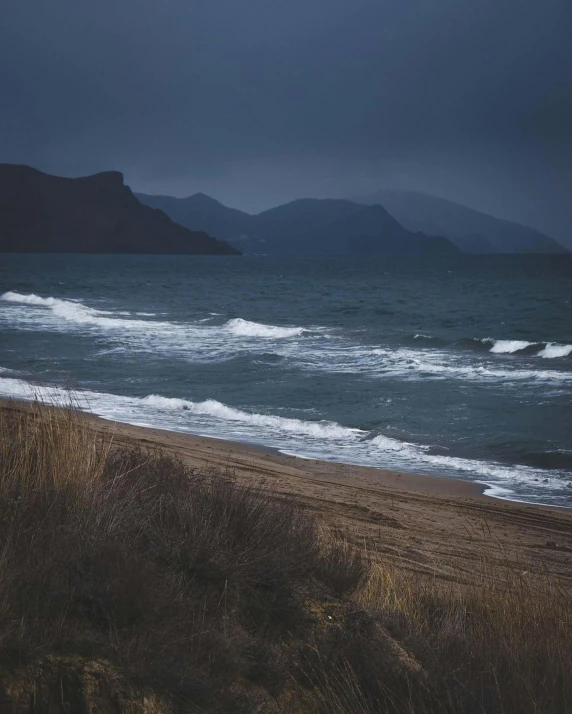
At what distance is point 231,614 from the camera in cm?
345

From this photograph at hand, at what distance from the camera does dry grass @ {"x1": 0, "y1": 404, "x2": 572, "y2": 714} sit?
9.87 ft

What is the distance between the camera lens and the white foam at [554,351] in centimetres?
2761

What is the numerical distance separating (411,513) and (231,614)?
559 centimetres

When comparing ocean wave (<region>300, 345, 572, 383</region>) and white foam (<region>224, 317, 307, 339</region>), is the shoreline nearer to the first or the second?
ocean wave (<region>300, 345, 572, 383</region>)

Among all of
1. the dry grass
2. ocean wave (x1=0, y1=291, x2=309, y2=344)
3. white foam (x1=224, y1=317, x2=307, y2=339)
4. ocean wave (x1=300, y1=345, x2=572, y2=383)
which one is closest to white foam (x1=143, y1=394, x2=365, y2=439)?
ocean wave (x1=300, y1=345, x2=572, y2=383)

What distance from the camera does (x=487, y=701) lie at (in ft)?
10.2

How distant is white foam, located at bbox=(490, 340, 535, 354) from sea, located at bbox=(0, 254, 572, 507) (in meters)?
0.11

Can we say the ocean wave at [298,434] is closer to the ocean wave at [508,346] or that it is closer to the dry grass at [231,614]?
the dry grass at [231,614]

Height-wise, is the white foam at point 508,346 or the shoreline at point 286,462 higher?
the white foam at point 508,346

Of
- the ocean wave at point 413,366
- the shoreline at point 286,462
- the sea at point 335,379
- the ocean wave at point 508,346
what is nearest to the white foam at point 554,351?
the sea at point 335,379

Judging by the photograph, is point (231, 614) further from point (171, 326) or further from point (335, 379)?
point (171, 326)

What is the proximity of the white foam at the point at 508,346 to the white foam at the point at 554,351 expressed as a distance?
0.94 meters

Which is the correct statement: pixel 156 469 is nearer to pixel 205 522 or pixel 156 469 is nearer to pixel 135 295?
pixel 205 522

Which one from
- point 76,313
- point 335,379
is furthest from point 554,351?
point 76,313
